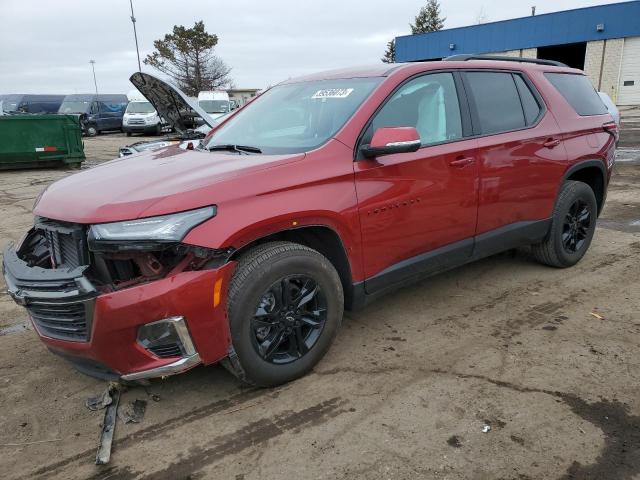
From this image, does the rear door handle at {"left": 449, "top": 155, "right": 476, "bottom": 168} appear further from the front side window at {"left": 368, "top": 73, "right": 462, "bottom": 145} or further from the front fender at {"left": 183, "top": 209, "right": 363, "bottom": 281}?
the front fender at {"left": 183, "top": 209, "right": 363, "bottom": 281}

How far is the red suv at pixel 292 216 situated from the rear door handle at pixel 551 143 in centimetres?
2

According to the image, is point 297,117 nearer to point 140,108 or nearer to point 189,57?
point 140,108

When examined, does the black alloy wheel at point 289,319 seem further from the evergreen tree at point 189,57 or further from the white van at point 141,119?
the evergreen tree at point 189,57

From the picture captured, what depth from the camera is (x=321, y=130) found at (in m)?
3.19

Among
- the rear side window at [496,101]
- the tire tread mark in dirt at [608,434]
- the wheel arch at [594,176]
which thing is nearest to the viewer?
the tire tread mark in dirt at [608,434]

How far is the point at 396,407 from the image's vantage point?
2729 mm

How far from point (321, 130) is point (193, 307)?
1406mm

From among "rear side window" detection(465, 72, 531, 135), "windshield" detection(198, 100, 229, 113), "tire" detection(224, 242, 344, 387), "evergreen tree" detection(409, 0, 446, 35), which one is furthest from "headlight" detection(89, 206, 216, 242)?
"evergreen tree" detection(409, 0, 446, 35)

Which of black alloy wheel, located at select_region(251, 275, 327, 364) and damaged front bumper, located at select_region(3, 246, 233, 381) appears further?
black alloy wheel, located at select_region(251, 275, 327, 364)

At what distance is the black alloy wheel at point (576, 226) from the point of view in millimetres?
4641

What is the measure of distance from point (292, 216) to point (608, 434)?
1.90m

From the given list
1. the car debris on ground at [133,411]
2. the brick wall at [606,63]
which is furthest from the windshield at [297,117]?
the brick wall at [606,63]

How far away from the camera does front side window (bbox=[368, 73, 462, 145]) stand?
3.33 metres

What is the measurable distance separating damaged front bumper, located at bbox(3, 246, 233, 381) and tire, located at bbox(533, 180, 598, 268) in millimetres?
3199
